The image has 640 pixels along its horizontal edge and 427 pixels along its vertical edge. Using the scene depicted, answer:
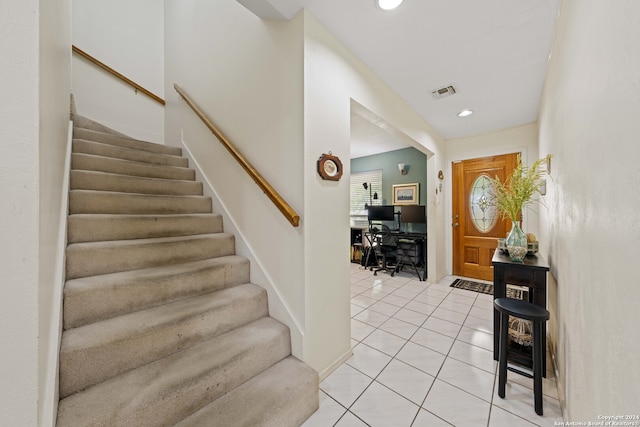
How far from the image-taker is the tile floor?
1.44m

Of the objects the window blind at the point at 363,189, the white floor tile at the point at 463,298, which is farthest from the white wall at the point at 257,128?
the window blind at the point at 363,189

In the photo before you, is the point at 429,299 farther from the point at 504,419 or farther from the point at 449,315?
the point at 504,419

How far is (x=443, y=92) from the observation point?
2.69 metres

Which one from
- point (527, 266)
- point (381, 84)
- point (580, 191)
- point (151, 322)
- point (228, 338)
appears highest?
point (381, 84)

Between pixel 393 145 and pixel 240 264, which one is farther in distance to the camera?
pixel 393 145

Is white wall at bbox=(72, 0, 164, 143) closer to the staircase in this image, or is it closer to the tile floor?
the staircase

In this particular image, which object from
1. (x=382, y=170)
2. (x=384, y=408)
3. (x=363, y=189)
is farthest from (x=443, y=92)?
(x=363, y=189)

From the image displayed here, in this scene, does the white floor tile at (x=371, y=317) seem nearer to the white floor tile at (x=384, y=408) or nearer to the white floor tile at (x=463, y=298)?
the white floor tile at (x=384, y=408)

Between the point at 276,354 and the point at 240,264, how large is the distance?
75cm

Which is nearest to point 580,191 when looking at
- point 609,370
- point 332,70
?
point 609,370

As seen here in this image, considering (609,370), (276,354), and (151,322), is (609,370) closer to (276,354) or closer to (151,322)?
(276,354)

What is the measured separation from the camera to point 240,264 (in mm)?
1966

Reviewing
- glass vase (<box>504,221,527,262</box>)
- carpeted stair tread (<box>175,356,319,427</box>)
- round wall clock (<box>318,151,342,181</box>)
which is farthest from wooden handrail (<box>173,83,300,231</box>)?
glass vase (<box>504,221,527,262</box>)

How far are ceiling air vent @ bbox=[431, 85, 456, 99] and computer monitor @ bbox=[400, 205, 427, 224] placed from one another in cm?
230
